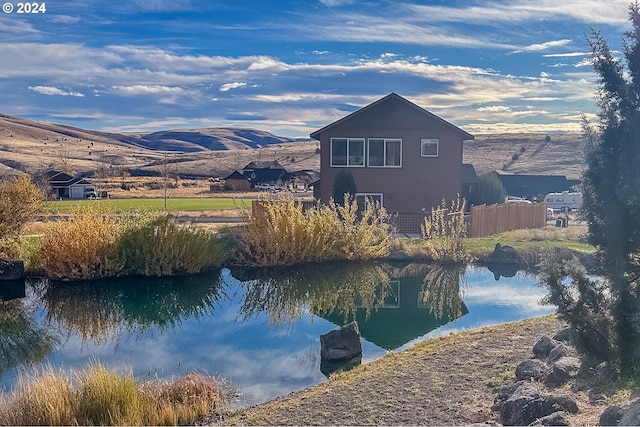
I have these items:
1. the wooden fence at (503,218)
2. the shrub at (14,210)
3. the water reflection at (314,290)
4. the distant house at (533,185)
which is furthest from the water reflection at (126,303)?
the distant house at (533,185)

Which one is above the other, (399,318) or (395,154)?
(395,154)

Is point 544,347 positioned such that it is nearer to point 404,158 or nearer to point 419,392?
point 419,392

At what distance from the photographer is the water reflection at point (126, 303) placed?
12312mm

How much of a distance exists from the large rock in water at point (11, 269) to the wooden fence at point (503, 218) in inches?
623

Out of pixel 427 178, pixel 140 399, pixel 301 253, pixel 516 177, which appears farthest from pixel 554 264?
pixel 516 177

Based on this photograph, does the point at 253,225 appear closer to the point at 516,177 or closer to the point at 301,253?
the point at 301,253

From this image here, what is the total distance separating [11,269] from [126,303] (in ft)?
15.3

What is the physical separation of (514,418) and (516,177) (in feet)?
154

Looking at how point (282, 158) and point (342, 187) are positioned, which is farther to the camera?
point (282, 158)

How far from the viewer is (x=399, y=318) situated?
12617 mm

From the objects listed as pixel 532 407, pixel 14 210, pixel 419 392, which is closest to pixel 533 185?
pixel 14 210

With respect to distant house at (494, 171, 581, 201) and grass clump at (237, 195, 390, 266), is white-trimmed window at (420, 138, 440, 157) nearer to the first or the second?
grass clump at (237, 195, 390, 266)

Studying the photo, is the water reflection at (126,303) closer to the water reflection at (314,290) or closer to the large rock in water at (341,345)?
the water reflection at (314,290)

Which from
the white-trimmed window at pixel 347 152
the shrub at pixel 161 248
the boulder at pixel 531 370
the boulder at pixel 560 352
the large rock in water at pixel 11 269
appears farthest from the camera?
the white-trimmed window at pixel 347 152
